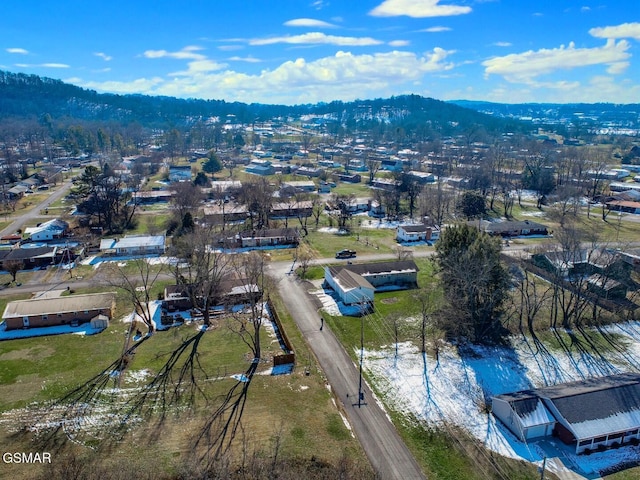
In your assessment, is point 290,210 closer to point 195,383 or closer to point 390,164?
point 195,383

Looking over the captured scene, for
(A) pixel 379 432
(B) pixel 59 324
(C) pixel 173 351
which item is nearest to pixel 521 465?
(A) pixel 379 432

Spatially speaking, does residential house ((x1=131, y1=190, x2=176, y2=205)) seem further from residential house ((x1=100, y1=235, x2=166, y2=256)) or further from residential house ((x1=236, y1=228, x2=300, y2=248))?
residential house ((x1=236, y1=228, x2=300, y2=248))

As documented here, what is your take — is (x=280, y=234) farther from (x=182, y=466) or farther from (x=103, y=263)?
(x=182, y=466)

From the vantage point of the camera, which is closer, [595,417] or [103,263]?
[595,417]

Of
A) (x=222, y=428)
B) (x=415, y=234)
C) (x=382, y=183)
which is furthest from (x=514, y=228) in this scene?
(x=222, y=428)

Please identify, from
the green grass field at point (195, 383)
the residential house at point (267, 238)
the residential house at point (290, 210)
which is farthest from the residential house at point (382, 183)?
the green grass field at point (195, 383)

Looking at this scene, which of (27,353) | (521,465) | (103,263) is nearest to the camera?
(521,465)
